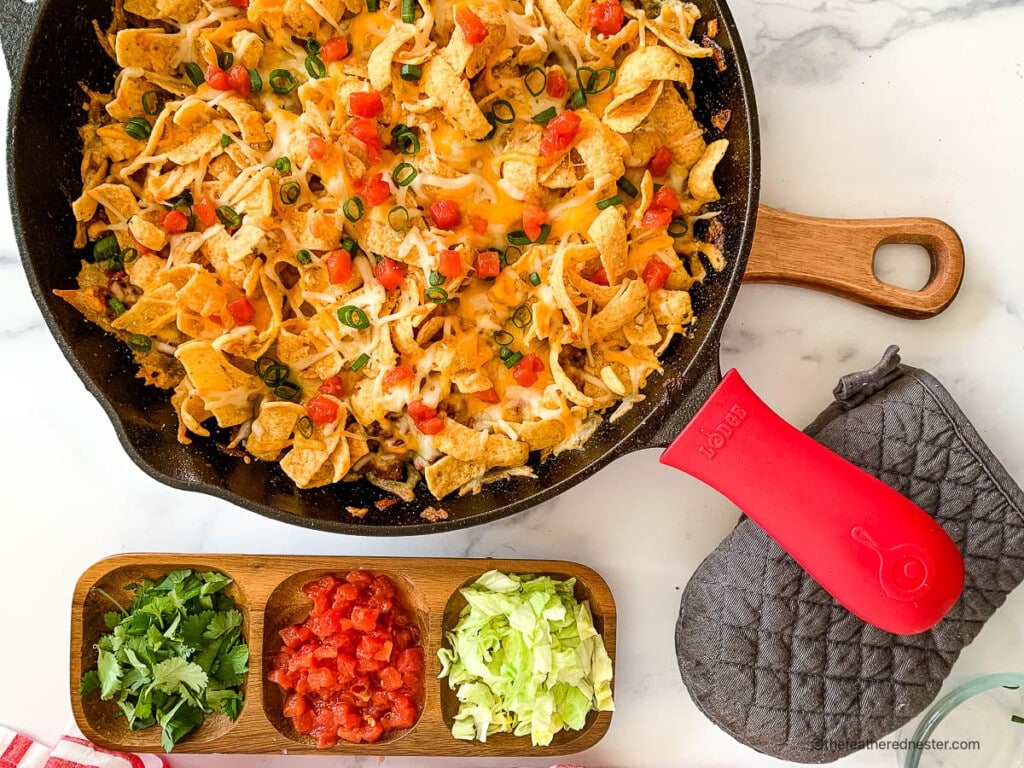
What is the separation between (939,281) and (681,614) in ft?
4.26

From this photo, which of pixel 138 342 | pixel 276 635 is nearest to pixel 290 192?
pixel 138 342

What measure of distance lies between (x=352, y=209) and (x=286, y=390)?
53 centimetres

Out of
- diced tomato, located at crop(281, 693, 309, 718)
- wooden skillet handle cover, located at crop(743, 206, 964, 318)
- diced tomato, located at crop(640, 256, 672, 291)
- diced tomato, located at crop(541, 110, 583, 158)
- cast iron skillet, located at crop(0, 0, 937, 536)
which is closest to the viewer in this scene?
cast iron skillet, located at crop(0, 0, 937, 536)

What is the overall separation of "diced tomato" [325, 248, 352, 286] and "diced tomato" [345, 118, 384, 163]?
28 cm

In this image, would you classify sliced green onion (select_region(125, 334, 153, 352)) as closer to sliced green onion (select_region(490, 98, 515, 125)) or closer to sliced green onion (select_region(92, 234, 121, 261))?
sliced green onion (select_region(92, 234, 121, 261))

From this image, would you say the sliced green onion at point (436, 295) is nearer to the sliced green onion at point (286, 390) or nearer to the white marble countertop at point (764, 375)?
the sliced green onion at point (286, 390)

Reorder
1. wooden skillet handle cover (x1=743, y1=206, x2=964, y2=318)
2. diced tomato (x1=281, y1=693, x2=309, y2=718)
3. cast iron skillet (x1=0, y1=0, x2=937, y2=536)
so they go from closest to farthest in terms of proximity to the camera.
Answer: cast iron skillet (x1=0, y1=0, x2=937, y2=536)
wooden skillet handle cover (x1=743, y1=206, x2=964, y2=318)
diced tomato (x1=281, y1=693, x2=309, y2=718)

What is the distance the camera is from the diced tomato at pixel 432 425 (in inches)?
94.4

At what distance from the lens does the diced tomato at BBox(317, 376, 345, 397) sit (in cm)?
246

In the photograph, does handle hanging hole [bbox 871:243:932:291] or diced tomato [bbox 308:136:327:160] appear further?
handle hanging hole [bbox 871:243:932:291]

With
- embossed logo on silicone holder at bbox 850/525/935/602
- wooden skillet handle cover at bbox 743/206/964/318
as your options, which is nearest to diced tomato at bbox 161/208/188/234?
wooden skillet handle cover at bbox 743/206/964/318

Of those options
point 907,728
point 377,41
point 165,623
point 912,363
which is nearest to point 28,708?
point 165,623

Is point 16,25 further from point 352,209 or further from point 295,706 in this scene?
point 295,706

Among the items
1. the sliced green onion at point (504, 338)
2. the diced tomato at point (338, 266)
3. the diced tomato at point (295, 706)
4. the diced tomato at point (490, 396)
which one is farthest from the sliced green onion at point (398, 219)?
the diced tomato at point (295, 706)
